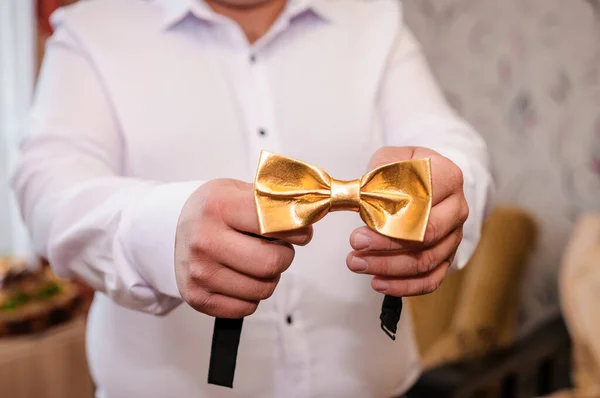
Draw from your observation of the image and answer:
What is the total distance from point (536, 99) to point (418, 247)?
144 cm

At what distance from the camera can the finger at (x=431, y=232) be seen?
0.38 metres

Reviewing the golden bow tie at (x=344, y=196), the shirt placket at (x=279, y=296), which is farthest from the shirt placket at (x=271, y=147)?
the golden bow tie at (x=344, y=196)

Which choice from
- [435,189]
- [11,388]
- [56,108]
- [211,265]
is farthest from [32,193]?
[11,388]

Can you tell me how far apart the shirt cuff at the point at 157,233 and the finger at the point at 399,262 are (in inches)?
5.0

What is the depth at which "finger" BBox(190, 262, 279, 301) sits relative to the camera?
1.28ft

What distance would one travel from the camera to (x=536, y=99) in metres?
1.68

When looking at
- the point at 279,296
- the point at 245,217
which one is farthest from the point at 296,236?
the point at 279,296

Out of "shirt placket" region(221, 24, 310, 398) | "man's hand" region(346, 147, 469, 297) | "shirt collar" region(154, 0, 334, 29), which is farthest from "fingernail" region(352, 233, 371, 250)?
"shirt collar" region(154, 0, 334, 29)

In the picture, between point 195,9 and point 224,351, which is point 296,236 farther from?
point 195,9

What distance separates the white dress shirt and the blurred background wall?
3.69 feet

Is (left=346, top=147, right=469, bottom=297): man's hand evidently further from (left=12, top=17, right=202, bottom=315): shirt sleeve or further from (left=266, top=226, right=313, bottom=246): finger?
(left=12, top=17, right=202, bottom=315): shirt sleeve

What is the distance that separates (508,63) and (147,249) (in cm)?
150

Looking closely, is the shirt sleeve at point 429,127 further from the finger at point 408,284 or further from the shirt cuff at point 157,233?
the shirt cuff at point 157,233

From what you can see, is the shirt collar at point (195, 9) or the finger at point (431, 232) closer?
the finger at point (431, 232)
